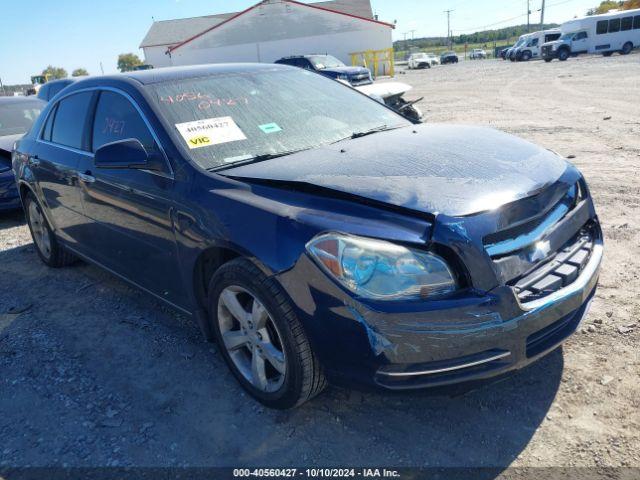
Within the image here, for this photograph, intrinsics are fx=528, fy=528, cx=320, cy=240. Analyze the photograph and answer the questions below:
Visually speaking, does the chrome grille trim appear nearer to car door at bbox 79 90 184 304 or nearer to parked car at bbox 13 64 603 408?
parked car at bbox 13 64 603 408

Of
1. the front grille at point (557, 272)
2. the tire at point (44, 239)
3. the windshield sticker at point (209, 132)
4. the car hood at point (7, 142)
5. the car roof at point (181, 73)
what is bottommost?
the tire at point (44, 239)

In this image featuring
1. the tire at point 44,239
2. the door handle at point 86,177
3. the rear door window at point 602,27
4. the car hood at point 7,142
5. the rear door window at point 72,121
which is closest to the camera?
the door handle at point 86,177

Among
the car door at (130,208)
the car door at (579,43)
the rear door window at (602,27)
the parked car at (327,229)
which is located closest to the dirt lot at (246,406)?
the parked car at (327,229)

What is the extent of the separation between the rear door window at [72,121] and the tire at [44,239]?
90 centimetres

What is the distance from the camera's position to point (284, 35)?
42.5 metres

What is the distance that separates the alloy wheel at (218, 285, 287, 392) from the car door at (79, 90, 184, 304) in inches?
17.3

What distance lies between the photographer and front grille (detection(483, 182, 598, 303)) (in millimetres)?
2191

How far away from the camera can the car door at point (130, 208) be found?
3.00 meters

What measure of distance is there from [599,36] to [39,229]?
132 ft

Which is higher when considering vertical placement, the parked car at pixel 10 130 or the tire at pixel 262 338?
the parked car at pixel 10 130

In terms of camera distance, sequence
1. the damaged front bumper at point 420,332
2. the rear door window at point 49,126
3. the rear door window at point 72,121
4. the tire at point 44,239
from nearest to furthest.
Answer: the damaged front bumper at point 420,332 → the rear door window at point 72,121 → the rear door window at point 49,126 → the tire at point 44,239

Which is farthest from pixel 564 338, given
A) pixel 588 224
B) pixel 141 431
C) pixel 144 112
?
pixel 144 112

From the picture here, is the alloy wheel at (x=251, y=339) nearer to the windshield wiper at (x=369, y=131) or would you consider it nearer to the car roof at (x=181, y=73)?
the windshield wiper at (x=369, y=131)

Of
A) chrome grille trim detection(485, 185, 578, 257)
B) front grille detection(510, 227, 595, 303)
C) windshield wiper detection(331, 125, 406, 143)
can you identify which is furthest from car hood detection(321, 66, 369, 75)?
front grille detection(510, 227, 595, 303)
